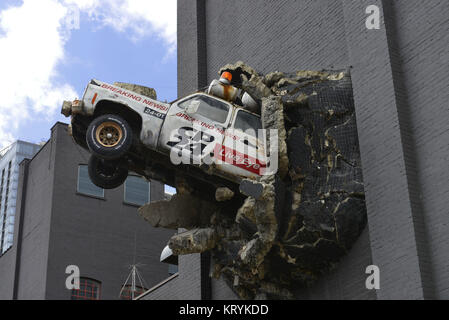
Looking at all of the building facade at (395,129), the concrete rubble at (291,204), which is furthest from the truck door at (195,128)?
the building facade at (395,129)

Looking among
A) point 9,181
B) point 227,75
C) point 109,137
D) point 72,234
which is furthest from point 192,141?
point 9,181

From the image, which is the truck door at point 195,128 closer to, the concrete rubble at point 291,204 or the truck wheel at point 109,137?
the truck wheel at point 109,137

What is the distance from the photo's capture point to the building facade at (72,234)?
27719mm

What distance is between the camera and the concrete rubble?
561 inches

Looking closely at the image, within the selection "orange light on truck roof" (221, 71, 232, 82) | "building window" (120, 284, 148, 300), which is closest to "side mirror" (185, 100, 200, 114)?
"orange light on truck roof" (221, 71, 232, 82)

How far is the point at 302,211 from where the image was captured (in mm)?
14336

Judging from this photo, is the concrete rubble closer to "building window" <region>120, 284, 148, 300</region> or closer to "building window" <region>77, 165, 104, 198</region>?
"building window" <region>120, 284, 148, 300</region>

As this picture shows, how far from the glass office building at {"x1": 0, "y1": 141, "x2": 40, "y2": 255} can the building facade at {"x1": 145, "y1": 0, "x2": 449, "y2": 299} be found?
64036 millimetres

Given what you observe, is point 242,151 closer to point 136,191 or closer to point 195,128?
point 195,128

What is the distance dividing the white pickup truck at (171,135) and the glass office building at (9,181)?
63.5 m

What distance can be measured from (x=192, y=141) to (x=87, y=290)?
15.0 meters

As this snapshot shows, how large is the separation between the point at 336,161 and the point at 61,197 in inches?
627

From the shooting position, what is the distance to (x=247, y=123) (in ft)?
49.3
